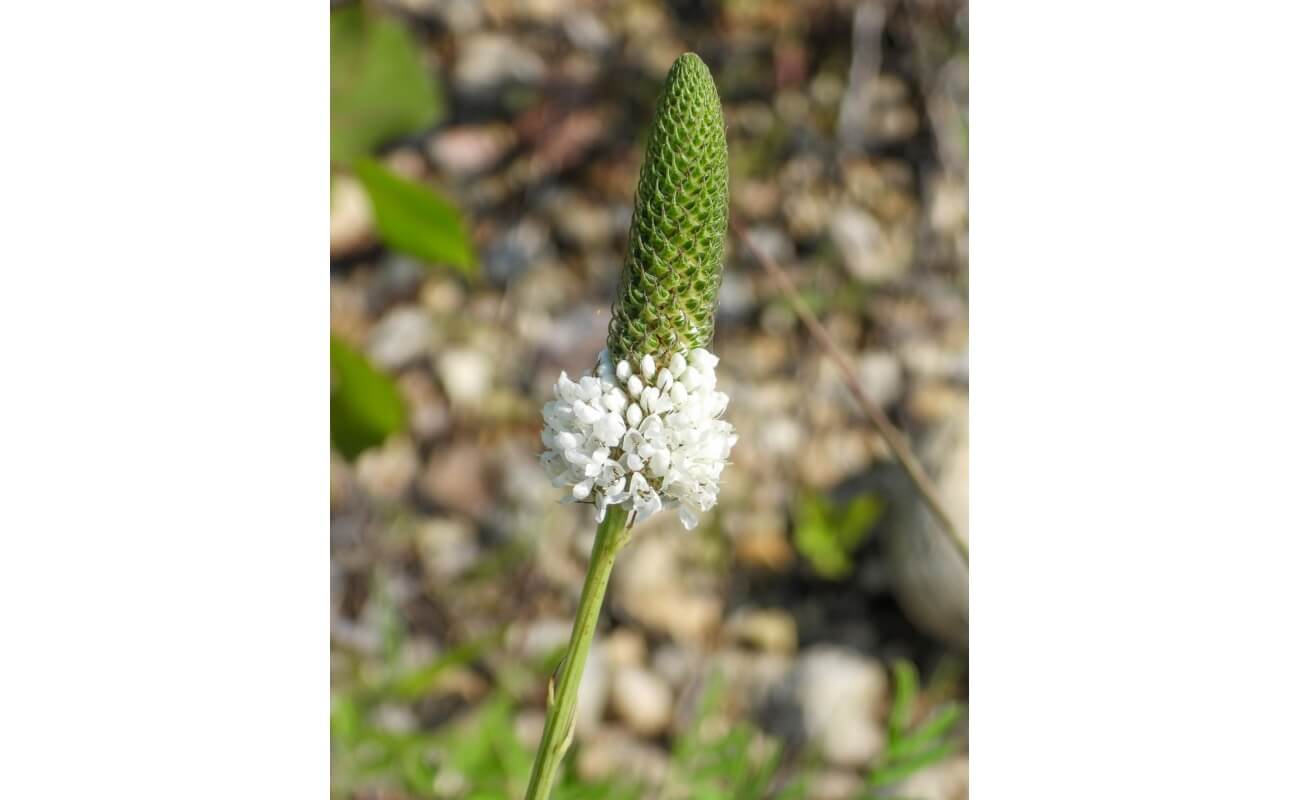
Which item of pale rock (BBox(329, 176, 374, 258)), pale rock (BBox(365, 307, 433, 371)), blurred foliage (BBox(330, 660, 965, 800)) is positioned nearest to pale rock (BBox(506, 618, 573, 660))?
blurred foliage (BBox(330, 660, 965, 800))

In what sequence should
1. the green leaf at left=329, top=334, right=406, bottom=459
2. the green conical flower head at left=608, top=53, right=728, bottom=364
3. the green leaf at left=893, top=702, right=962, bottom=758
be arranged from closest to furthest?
the green conical flower head at left=608, top=53, right=728, bottom=364
the green leaf at left=329, top=334, right=406, bottom=459
the green leaf at left=893, top=702, right=962, bottom=758

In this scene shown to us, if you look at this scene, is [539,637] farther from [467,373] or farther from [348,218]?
[348,218]

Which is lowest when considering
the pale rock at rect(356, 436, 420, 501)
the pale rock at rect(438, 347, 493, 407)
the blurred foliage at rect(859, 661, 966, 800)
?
the blurred foliage at rect(859, 661, 966, 800)

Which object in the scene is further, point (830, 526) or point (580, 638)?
point (830, 526)

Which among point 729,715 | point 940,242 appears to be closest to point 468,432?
point 729,715

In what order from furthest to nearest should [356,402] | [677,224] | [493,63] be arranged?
[493,63] < [356,402] < [677,224]

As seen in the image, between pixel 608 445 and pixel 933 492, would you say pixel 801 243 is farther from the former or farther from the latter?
pixel 608 445

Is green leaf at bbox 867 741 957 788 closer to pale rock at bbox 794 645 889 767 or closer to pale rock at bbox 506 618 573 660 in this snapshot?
pale rock at bbox 794 645 889 767

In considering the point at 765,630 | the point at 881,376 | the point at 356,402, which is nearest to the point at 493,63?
the point at 356,402
